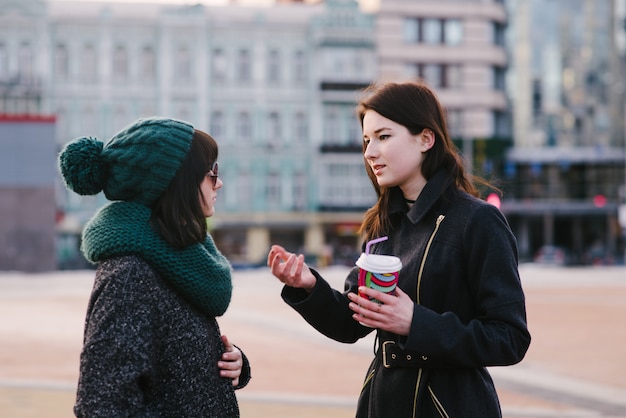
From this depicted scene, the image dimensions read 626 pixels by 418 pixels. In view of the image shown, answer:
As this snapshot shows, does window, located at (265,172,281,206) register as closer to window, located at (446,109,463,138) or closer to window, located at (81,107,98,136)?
window, located at (81,107,98,136)

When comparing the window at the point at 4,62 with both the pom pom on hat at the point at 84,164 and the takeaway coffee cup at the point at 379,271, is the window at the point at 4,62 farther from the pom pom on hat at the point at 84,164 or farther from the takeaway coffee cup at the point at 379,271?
the takeaway coffee cup at the point at 379,271

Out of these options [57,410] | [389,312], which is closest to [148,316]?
[389,312]

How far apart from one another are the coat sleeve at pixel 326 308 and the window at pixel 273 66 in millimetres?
46972

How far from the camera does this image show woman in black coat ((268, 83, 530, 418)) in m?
2.77

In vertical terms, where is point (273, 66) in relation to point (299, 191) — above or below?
above

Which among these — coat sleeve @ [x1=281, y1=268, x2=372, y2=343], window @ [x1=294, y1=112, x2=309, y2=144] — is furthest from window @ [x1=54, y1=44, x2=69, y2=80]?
coat sleeve @ [x1=281, y1=268, x2=372, y2=343]

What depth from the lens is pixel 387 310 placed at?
8.86ft

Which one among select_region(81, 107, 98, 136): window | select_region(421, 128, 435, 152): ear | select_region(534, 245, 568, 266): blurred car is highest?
select_region(81, 107, 98, 136): window

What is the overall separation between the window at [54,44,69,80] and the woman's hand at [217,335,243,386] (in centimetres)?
4699

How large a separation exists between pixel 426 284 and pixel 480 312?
18 centimetres

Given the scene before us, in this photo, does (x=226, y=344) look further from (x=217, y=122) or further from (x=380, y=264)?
(x=217, y=122)

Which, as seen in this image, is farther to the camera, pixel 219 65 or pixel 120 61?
pixel 219 65

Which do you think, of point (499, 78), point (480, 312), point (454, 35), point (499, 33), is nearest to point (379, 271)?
point (480, 312)

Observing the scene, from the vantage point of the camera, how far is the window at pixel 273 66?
163 feet
